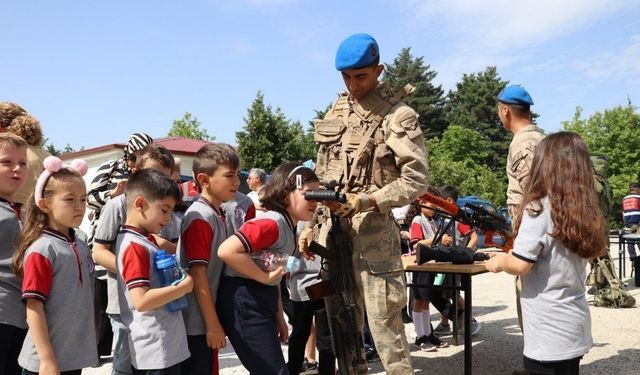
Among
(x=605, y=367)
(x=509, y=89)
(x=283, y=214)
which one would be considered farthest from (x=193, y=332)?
(x=605, y=367)

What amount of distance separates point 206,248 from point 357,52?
1.50m

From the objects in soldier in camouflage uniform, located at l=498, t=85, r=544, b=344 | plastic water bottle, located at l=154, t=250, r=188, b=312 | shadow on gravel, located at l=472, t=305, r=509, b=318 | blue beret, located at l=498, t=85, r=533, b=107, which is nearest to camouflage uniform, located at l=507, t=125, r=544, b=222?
soldier in camouflage uniform, located at l=498, t=85, r=544, b=344

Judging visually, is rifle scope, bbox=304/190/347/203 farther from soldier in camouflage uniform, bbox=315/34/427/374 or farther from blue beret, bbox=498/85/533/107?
blue beret, bbox=498/85/533/107

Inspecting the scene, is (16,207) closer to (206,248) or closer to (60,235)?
(60,235)

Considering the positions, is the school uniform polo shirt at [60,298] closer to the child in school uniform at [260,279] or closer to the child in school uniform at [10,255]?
the child in school uniform at [10,255]

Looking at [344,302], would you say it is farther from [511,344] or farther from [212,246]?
[511,344]

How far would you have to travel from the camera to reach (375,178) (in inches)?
141

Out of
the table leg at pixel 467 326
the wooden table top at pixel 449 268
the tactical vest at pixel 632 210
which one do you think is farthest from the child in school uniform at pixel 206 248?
the tactical vest at pixel 632 210

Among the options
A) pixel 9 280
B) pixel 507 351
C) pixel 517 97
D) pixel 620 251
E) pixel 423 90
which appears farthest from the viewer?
pixel 423 90

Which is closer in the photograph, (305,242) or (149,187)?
(149,187)

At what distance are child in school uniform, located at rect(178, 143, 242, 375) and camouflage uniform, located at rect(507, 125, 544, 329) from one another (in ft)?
7.76

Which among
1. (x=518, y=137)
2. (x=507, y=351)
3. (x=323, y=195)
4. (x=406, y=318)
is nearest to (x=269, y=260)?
(x=323, y=195)

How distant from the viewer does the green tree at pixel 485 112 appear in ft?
173

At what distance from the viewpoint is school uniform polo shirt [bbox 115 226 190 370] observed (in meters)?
2.58
